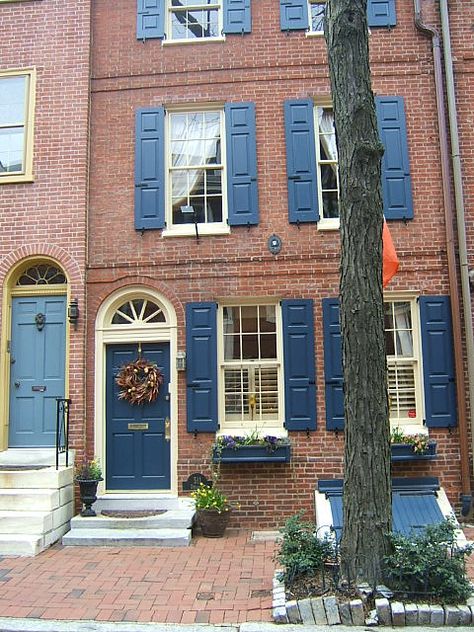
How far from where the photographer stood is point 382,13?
9.05m

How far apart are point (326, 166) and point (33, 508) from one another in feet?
20.1

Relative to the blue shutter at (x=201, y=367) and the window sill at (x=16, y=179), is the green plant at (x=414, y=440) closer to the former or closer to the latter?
the blue shutter at (x=201, y=367)

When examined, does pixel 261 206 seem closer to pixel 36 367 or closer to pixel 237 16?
pixel 237 16

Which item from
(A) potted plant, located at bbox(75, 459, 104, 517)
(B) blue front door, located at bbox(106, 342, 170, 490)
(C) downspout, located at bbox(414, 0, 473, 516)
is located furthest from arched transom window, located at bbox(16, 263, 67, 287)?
(C) downspout, located at bbox(414, 0, 473, 516)

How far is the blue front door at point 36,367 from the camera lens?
8672 mm

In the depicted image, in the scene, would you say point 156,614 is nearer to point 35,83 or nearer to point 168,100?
point 168,100

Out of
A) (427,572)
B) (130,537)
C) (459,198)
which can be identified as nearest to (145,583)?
(130,537)

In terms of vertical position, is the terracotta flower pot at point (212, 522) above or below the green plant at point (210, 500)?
below

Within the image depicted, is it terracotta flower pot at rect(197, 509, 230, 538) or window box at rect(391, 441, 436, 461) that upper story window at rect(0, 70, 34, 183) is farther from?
window box at rect(391, 441, 436, 461)

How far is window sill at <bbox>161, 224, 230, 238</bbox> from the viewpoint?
862 cm

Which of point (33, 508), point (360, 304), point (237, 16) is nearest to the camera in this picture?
point (360, 304)

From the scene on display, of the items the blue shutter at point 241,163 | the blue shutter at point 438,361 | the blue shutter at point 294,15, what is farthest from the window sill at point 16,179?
the blue shutter at point 438,361

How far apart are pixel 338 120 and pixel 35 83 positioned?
5716 millimetres

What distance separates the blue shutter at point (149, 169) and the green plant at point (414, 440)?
435 centimetres
